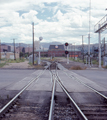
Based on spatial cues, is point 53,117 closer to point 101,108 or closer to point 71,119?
point 71,119

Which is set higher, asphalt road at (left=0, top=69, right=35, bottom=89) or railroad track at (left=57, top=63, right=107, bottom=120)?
railroad track at (left=57, top=63, right=107, bottom=120)

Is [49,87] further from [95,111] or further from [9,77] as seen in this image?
[9,77]

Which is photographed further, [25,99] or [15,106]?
[25,99]

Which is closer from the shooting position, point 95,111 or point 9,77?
point 95,111

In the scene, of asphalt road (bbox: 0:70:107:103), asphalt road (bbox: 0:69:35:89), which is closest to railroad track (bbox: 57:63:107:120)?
asphalt road (bbox: 0:70:107:103)

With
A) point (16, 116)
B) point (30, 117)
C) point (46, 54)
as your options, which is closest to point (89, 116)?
point (30, 117)

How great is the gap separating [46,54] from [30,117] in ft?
485

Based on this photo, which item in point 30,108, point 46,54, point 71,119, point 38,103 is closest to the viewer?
point 71,119

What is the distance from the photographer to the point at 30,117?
6316 mm

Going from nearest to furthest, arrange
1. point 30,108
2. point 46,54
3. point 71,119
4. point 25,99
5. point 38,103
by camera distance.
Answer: point 71,119 < point 30,108 < point 38,103 < point 25,99 < point 46,54

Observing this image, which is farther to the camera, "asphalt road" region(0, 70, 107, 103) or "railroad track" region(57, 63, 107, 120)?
"asphalt road" region(0, 70, 107, 103)

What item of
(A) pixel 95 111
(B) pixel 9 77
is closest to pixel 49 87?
(A) pixel 95 111

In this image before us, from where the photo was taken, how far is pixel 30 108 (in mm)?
7395

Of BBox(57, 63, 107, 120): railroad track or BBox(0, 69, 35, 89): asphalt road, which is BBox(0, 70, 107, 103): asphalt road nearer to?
BBox(0, 69, 35, 89): asphalt road
